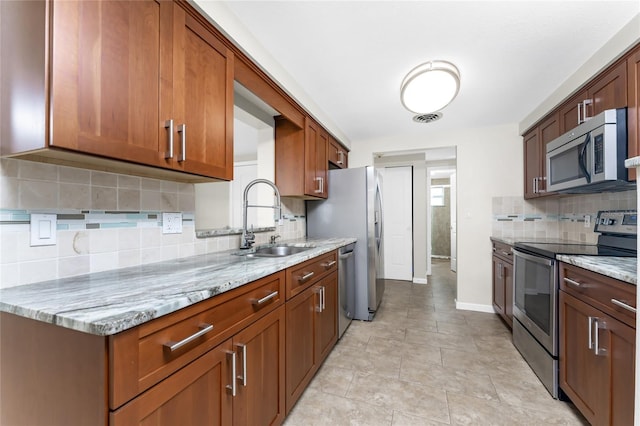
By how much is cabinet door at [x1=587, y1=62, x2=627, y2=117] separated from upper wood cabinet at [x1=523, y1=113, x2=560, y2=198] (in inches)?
19.7

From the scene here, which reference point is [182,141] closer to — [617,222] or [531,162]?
[617,222]

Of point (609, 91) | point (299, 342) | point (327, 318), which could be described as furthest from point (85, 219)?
point (609, 91)

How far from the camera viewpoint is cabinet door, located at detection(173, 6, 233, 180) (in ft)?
3.88

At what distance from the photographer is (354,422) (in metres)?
1.51

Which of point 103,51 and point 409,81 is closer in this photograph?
point 103,51

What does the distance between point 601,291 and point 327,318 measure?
160cm

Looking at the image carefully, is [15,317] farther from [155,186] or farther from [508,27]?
[508,27]

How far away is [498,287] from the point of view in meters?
3.00

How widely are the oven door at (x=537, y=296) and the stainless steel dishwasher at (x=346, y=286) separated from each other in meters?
1.45

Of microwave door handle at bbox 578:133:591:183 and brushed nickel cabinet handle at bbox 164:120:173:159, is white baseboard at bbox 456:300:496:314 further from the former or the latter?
brushed nickel cabinet handle at bbox 164:120:173:159

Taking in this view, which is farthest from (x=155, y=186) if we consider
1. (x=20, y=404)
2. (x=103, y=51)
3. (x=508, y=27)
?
Result: (x=508, y=27)

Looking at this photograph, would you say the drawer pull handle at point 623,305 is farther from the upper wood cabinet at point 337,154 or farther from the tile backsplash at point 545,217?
the upper wood cabinet at point 337,154

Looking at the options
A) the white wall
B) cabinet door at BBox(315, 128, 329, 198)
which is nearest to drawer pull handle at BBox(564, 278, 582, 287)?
the white wall

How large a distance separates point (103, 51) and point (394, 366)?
244 centimetres
